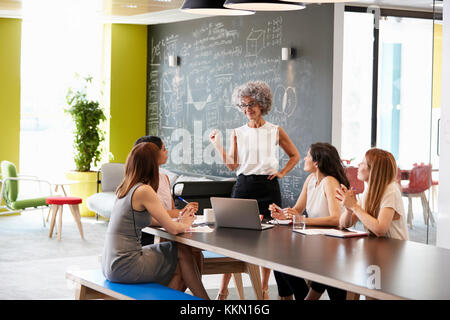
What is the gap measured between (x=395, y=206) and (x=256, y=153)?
1634 mm

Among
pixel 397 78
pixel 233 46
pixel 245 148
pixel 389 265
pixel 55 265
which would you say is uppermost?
pixel 233 46

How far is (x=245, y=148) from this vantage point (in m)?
5.12

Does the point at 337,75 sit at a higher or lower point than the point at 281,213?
higher

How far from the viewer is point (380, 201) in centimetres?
369

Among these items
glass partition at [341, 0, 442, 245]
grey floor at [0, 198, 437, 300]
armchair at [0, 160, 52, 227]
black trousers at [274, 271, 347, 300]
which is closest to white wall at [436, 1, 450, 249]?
grey floor at [0, 198, 437, 300]

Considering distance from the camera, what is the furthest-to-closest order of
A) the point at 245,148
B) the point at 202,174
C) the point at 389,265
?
1. the point at 202,174
2. the point at 245,148
3. the point at 389,265

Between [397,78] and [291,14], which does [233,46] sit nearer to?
[291,14]

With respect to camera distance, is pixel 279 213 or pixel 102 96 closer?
pixel 279 213

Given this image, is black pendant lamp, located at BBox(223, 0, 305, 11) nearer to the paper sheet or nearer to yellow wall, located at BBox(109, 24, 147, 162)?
the paper sheet

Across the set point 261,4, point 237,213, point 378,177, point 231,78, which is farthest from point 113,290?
point 231,78

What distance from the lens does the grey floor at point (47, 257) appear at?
5254 mm

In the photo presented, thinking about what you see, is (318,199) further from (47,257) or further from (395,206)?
(47,257)
